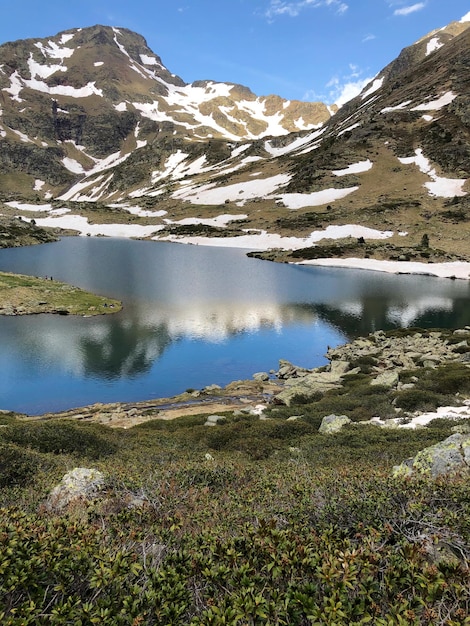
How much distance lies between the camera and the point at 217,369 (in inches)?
1558

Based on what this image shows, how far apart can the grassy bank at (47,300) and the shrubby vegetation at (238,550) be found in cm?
4585

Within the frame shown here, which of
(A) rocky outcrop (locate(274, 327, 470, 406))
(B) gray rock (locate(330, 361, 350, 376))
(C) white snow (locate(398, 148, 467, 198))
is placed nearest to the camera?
(A) rocky outcrop (locate(274, 327, 470, 406))

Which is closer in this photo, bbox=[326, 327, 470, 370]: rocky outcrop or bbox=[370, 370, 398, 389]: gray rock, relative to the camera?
bbox=[370, 370, 398, 389]: gray rock

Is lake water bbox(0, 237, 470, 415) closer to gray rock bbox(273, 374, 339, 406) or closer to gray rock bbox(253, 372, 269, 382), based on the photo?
gray rock bbox(253, 372, 269, 382)

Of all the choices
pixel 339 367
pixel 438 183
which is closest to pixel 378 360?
pixel 339 367

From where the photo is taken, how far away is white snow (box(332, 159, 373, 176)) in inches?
6334

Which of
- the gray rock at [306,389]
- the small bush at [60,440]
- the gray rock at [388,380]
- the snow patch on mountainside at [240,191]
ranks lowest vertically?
the gray rock at [306,389]

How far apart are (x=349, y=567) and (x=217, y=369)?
34.9m

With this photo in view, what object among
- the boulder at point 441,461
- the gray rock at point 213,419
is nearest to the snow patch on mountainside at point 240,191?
the gray rock at point 213,419

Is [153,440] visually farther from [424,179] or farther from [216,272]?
[424,179]

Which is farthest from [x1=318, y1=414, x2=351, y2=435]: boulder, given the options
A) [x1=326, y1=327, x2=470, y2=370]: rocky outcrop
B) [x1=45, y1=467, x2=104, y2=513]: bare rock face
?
[x1=326, y1=327, x2=470, y2=370]: rocky outcrop

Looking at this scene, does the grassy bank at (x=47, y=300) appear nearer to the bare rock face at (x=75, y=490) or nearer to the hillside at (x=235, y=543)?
the hillside at (x=235, y=543)

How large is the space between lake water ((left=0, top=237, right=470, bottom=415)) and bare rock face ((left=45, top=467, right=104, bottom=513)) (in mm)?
23689

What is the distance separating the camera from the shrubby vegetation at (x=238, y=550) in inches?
175
